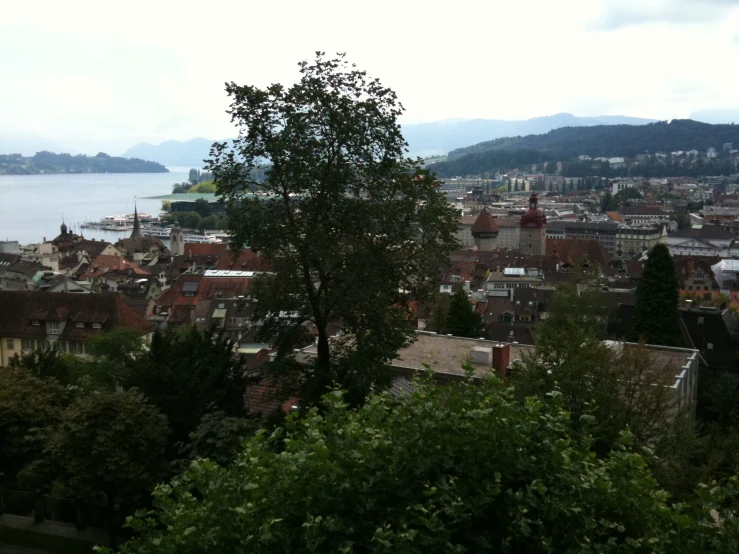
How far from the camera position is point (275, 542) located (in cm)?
446

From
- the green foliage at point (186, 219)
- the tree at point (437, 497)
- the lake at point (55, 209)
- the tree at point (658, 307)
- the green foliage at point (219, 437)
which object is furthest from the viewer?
the green foliage at point (186, 219)

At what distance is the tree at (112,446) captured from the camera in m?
8.49

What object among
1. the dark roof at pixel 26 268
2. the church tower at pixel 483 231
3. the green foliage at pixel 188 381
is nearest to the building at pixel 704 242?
the church tower at pixel 483 231

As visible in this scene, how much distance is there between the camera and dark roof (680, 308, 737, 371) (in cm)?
1967

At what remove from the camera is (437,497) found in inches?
179

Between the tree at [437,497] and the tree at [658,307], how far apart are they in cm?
1499

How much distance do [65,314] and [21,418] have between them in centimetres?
1476

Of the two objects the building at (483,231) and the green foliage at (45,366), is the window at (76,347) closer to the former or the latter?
the green foliage at (45,366)

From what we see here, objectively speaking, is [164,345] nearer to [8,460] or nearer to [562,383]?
[8,460]

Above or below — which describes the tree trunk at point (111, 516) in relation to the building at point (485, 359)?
below

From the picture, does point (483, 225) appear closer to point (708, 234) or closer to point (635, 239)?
point (635, 239)

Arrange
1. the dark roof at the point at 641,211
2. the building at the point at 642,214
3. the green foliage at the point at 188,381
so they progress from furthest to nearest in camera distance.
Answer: the dark roof at the point at 641,211 → the building at the point at 642,214 → the green foliage at the point at 188,381

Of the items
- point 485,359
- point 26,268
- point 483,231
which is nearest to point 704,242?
point 483,231

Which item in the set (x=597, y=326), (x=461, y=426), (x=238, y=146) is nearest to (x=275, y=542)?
(x=461, y=426)
